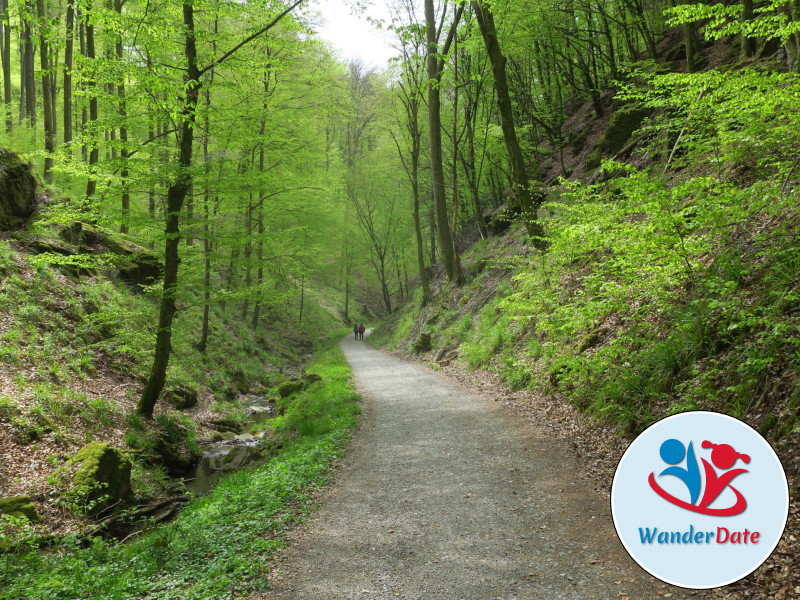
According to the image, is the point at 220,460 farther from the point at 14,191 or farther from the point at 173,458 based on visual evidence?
the point at 14,191

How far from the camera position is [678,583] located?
2916mm

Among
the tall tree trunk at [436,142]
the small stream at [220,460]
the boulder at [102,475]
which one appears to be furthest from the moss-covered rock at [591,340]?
the tall tree trunk at [436,142]

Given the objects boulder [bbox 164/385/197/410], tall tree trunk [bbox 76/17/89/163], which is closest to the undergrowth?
tall tree trunk [bbox 76/17/89/163]

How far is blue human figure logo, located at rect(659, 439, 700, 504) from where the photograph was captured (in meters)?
2.94

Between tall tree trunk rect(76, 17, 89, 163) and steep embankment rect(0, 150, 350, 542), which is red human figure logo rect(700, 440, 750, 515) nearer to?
steep embankment rect(0, 150, 350, 542)

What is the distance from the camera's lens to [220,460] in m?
8.68

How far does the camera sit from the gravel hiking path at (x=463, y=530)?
3.45 meters

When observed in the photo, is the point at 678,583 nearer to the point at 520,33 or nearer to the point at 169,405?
the point at 169,405

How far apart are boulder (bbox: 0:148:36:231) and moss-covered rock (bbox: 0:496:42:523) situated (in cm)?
786

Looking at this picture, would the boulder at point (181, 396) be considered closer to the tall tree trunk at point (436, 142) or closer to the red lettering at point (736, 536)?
the red lettering at point (736, 536)

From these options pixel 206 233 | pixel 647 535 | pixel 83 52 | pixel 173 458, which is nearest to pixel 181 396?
pixel 173 458

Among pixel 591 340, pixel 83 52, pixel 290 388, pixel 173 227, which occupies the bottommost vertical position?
pixel 290 388

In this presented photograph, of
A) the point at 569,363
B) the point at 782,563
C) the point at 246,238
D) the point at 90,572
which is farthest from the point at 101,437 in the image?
the point at 782,563

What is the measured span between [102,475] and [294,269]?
1186cm
